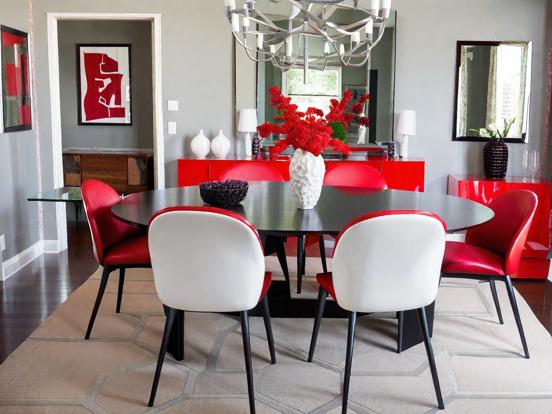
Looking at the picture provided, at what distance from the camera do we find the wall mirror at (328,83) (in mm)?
5027

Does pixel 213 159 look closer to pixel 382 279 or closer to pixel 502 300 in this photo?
pixel 502 300

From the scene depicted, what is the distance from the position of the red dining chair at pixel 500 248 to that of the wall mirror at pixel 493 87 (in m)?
1.86

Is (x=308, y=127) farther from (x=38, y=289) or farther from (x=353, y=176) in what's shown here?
(x=38, y=289)

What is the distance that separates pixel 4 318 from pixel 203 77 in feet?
8.31

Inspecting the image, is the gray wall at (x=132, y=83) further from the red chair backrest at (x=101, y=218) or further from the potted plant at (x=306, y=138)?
the potted plant at (x=306, y=138)

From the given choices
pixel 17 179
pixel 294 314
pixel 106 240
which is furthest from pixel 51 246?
pixel 294 314

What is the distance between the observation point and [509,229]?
3160 millimetres

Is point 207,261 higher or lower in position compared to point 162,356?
higher

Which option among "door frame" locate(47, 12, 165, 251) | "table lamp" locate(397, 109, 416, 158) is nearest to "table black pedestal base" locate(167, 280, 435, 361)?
"table lamp" locate(397, 109, 416, 158)

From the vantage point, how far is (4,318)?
138 inches

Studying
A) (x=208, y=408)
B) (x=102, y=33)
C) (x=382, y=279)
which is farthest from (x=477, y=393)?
(x=102, y=33)

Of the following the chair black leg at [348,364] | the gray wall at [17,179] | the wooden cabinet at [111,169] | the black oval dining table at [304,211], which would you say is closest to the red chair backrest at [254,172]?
the black oval dining table at [304,211]

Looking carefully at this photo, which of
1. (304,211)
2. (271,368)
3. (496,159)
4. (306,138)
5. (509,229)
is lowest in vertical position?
(271,368)

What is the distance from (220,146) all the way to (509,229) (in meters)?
2.54
